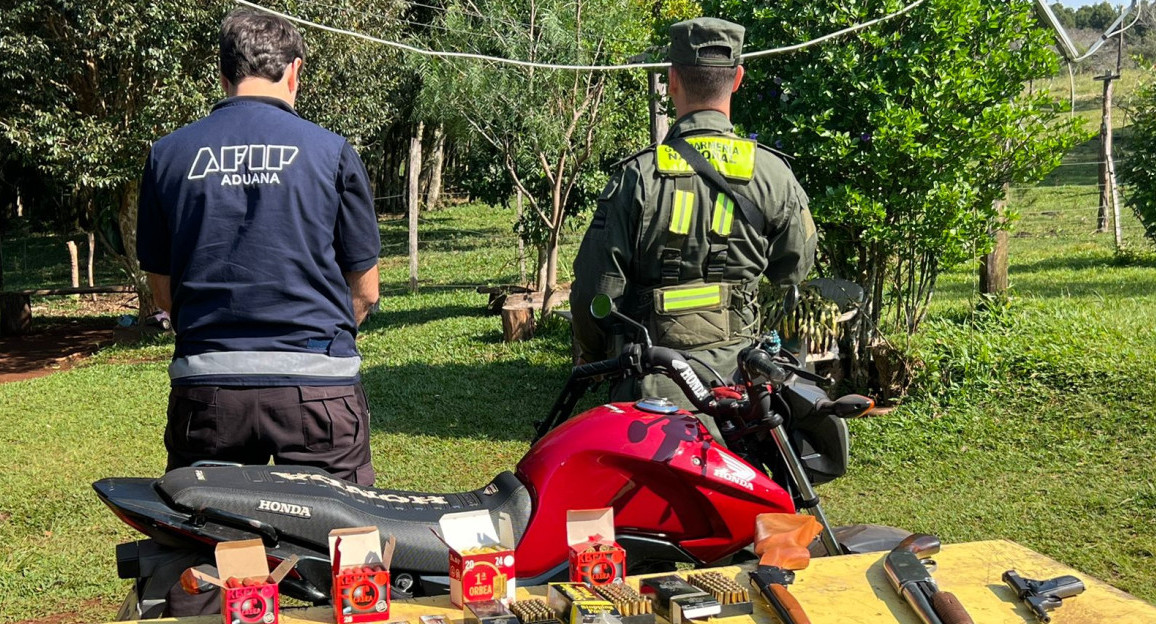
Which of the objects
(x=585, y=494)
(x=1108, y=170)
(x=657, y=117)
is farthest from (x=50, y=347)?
(x=1108, y=170)

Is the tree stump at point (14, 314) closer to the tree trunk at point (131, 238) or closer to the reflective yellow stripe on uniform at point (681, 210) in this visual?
the tree trunk at point (131, 238)

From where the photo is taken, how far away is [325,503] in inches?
105

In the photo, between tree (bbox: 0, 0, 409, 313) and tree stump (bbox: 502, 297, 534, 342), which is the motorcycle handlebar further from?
tree (bbox: 0, 0, 409, 313)

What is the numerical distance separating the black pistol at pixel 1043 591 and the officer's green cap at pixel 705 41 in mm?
1954

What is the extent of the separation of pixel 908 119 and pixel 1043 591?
452cm

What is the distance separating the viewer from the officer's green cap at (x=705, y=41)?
12.1 ft

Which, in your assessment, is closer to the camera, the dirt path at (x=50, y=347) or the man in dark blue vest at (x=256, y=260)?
the man in dark blue vest at (x=256, y=260)

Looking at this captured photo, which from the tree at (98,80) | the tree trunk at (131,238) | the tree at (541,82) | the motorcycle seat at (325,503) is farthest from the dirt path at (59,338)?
the motorcycle seat at (325,503)

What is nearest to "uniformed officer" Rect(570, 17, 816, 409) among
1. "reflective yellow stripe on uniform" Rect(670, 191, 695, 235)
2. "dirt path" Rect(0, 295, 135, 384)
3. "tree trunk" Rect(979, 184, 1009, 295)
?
"reflective yellow stripe on uniform" Rect(670, 191, 695, 235)

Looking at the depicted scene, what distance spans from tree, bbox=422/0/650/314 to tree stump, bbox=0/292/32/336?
19.7 ft

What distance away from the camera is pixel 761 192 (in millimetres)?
3762

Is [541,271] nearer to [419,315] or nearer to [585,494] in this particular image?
[419,315]

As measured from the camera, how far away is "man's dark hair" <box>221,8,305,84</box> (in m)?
2.98

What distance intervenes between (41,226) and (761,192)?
88.5 ft
